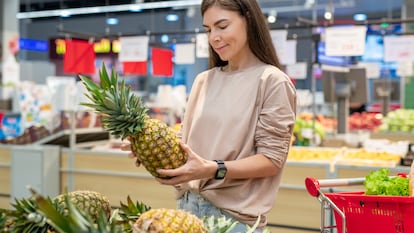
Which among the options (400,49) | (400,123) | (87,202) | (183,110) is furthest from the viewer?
(400,123)

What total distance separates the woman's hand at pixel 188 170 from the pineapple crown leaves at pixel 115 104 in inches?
6.9

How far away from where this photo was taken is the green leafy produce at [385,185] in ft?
6.95

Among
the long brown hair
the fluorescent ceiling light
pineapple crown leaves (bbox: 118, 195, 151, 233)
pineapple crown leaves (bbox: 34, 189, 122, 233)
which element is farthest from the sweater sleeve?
the fluorescent ceiling light

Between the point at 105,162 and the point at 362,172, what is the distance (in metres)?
2.51

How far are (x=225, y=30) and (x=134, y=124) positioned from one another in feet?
1.86

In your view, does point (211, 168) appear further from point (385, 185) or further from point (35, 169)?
point (35, 169)

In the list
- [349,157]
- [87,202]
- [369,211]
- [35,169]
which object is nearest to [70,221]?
[87,202]

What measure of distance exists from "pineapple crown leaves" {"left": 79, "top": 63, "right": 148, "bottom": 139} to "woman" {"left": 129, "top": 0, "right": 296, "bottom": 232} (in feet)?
1.08

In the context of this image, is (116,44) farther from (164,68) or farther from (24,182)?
(24,182)

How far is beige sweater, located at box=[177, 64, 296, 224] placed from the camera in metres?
2.37

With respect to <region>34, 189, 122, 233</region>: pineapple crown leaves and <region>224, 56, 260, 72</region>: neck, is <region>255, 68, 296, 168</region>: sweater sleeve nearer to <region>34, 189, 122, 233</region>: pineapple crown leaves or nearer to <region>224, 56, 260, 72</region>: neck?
<region>224, 56, 260, 72</region>: neck

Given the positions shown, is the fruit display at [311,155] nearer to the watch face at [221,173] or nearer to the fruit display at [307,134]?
the fruit display at [307,134]

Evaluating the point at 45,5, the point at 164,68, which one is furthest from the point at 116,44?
the point at 164,68

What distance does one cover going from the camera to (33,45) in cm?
1967
